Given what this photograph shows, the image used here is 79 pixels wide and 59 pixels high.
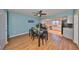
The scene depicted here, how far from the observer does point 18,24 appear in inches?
90.6

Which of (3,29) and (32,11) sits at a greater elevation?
(32,11)

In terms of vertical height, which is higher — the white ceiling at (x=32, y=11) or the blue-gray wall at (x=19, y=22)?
the white ceiling at (x=32, y=11)

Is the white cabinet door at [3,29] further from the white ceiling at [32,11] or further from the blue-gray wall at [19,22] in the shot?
the white ceiling at [32,11]

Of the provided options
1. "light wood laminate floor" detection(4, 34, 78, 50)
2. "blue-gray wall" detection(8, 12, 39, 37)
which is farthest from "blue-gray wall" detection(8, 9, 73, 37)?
"light wood laminate floor" detection(4, 34, 78, 50)

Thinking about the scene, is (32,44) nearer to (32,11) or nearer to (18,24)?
(18,24)

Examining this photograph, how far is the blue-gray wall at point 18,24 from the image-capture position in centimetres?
228

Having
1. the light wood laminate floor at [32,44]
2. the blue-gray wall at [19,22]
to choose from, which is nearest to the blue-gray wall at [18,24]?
the blue-gray wall at [19,22]

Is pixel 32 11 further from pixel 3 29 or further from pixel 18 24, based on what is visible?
pixel 3 29

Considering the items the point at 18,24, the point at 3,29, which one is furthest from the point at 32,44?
the point at 3,29

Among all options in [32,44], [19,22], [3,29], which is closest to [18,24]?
[19,22]

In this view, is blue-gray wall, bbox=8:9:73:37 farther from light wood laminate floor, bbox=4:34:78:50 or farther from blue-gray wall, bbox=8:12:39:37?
light wood laminate floor, bbox=4:34:78:50

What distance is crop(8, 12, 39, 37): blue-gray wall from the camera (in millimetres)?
2279

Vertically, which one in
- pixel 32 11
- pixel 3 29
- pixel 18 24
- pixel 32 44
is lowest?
pixel 32 44
